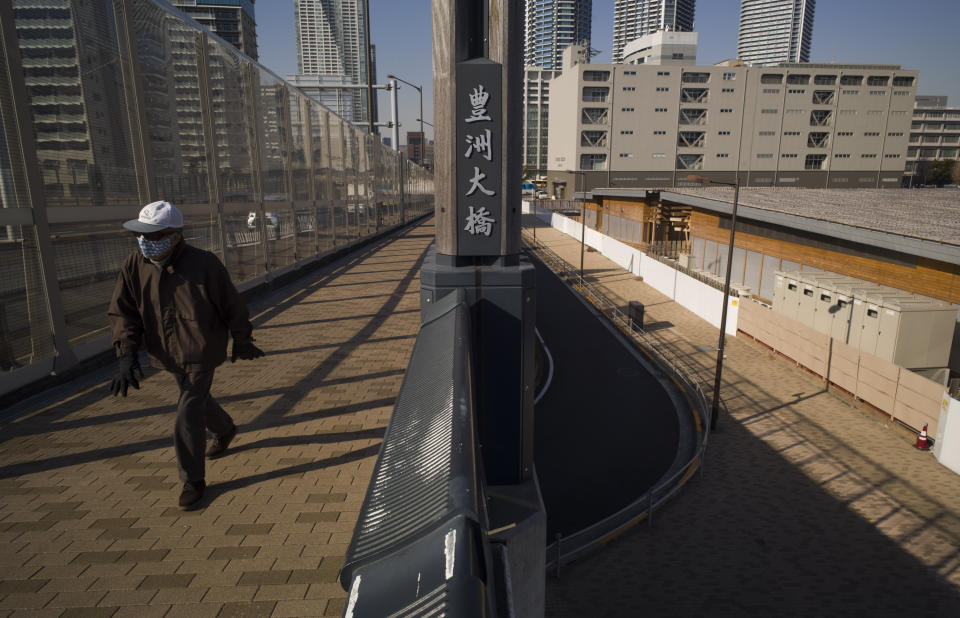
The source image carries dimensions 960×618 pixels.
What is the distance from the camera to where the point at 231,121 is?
11.5 metres

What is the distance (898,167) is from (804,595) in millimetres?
102653

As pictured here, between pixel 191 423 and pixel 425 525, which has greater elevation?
pixel 425 525

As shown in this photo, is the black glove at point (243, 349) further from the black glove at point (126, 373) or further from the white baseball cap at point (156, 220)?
the white baseball cap at point (156, 220)

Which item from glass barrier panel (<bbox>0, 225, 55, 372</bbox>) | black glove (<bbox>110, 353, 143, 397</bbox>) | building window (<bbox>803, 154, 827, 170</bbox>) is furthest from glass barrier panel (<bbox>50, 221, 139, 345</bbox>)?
building window (<bbox>803, 154, 827, 170</bbox>)

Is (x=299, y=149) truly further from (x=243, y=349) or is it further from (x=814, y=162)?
(x=814, y=162)

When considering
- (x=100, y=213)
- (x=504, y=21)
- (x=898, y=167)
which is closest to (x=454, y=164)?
(x=504, y=21)

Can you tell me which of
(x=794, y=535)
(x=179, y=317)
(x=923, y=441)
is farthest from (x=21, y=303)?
(x=923, y=441)

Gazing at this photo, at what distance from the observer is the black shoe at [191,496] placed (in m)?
3.61

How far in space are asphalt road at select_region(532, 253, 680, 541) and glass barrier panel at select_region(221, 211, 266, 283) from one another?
8.03 meters

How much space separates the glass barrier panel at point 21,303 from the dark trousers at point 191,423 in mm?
3181

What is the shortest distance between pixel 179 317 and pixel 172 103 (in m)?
7.06

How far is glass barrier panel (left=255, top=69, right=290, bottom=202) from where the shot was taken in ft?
44.3

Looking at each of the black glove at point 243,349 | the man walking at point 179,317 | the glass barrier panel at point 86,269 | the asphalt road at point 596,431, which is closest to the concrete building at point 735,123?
the asphalt road at point 596,431

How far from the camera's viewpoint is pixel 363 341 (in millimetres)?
8453
